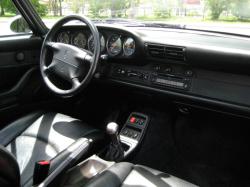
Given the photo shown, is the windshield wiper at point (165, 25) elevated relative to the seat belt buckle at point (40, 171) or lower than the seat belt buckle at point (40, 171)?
elevated

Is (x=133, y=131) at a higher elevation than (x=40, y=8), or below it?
below

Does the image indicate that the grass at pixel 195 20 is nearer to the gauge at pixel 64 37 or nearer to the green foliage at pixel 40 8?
the gauge at pixel 64 37

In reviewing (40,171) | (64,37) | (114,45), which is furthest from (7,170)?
(64,37)

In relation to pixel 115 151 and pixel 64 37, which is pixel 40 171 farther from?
pixel 64 37

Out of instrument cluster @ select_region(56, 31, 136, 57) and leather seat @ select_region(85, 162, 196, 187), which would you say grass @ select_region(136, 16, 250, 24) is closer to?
instrument cluster @ select_region(56, 31, 136, 57)

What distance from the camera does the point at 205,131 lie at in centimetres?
268

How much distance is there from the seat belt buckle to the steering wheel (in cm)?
69

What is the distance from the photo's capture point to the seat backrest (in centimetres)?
124

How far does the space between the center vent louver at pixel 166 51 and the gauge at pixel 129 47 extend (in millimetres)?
114

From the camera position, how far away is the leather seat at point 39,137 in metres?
1.80

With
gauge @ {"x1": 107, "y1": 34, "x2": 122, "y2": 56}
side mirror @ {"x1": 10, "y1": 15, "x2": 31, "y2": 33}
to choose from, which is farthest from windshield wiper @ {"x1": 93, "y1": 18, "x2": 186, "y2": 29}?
side mirror @ {"x1": 10, "y1": 15, "x2": 31, "y2": 33}

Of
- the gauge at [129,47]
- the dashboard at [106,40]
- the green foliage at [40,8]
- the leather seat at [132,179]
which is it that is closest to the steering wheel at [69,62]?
the dashboard at [106,40]

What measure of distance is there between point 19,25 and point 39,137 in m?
1.18

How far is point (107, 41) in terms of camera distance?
2393mm
